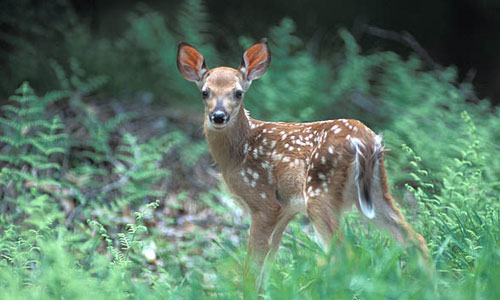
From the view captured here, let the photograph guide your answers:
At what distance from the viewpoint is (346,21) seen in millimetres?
8711

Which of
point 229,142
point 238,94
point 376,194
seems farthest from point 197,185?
point 376,194

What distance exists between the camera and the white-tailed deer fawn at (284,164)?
382 cm

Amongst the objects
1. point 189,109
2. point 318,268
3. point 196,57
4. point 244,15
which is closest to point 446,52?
point 244,15

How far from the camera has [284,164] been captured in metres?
4.33

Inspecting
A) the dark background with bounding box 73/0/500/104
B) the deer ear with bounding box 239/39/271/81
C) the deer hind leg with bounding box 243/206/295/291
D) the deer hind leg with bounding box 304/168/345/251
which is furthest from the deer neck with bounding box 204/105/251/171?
the dark background with bounding box 73/0/500/104

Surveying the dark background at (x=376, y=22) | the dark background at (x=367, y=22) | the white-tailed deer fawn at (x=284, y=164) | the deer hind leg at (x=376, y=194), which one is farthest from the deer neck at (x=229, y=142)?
the dark background at (x=376, y=22)

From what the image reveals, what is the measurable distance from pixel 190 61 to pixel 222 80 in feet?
1.25

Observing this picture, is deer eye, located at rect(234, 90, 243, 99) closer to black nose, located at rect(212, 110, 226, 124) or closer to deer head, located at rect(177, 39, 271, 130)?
deer head, located at rect(177, 39, 271, 130)

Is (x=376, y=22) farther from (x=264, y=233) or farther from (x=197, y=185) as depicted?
(x=264, y=233)

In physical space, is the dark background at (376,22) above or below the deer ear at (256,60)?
below

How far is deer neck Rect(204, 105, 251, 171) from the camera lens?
4.57 metres

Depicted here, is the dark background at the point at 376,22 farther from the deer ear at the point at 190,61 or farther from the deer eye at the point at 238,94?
the deer eye at the point at 238,94

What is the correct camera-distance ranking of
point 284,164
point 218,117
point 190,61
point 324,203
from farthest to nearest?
point 190,61
point 284,164
point 218,117
point 324,203

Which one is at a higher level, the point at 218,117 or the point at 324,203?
the point at 218,117
